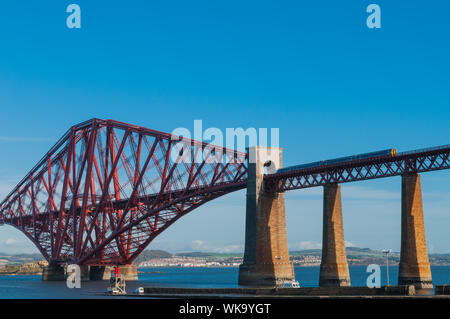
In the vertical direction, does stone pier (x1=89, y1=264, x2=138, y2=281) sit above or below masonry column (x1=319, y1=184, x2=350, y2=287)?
below

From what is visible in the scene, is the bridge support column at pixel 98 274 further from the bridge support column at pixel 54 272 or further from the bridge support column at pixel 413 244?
the bridge support column at pixel 413 244

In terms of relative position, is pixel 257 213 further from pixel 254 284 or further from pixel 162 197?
pixel 162 197

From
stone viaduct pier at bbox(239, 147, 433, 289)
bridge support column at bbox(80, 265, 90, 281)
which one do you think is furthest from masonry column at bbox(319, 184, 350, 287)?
bridge support column at bbox(80, 265, 90, 281)

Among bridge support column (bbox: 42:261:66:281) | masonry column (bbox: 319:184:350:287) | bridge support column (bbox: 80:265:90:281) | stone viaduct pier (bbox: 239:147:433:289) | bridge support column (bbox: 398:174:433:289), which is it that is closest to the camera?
bridge support column (bbox: 398:174:433:289)

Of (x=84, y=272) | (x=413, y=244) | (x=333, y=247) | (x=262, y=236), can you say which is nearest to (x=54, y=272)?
(x=84, y=272)

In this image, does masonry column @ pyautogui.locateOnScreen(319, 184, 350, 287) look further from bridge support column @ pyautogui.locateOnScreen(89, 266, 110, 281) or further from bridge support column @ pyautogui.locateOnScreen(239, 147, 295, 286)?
bridge support column @ pyautogui.locateOnScreen(89, 266, 110, 281)

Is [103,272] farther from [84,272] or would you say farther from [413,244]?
[413,244]
